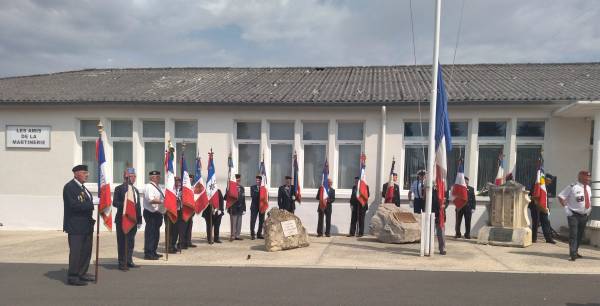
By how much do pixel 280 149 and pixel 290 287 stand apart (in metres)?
6.99

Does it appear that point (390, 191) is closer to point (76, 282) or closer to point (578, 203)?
point (578, 203)

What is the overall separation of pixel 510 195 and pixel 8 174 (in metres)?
14.4

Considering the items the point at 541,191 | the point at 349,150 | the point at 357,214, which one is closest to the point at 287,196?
the point at 357,214

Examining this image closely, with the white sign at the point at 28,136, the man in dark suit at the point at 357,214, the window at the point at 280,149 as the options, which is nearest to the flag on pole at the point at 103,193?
the window at the point at 280,149

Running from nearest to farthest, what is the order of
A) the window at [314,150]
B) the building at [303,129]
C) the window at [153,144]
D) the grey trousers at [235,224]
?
the grey trousers at [235,224] → the building at [303,129] → the window at [314,150] → the window at [153,144]

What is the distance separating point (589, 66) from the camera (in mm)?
15469

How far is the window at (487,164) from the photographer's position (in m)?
12.4

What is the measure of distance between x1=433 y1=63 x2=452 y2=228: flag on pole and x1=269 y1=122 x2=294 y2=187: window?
5.15 m

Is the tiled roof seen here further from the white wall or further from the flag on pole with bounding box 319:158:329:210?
the flag on pole with bounding box 319:158:329:210

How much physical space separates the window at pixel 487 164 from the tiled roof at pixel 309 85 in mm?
1492

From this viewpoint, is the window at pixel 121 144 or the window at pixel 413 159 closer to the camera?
the window at pixel 413 159

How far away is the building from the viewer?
1201 centimetres

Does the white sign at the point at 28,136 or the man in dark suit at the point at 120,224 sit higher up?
the white sign at the point at 28,136

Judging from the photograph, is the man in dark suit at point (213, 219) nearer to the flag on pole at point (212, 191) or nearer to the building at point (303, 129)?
the flag on pole at point (212, 191)
